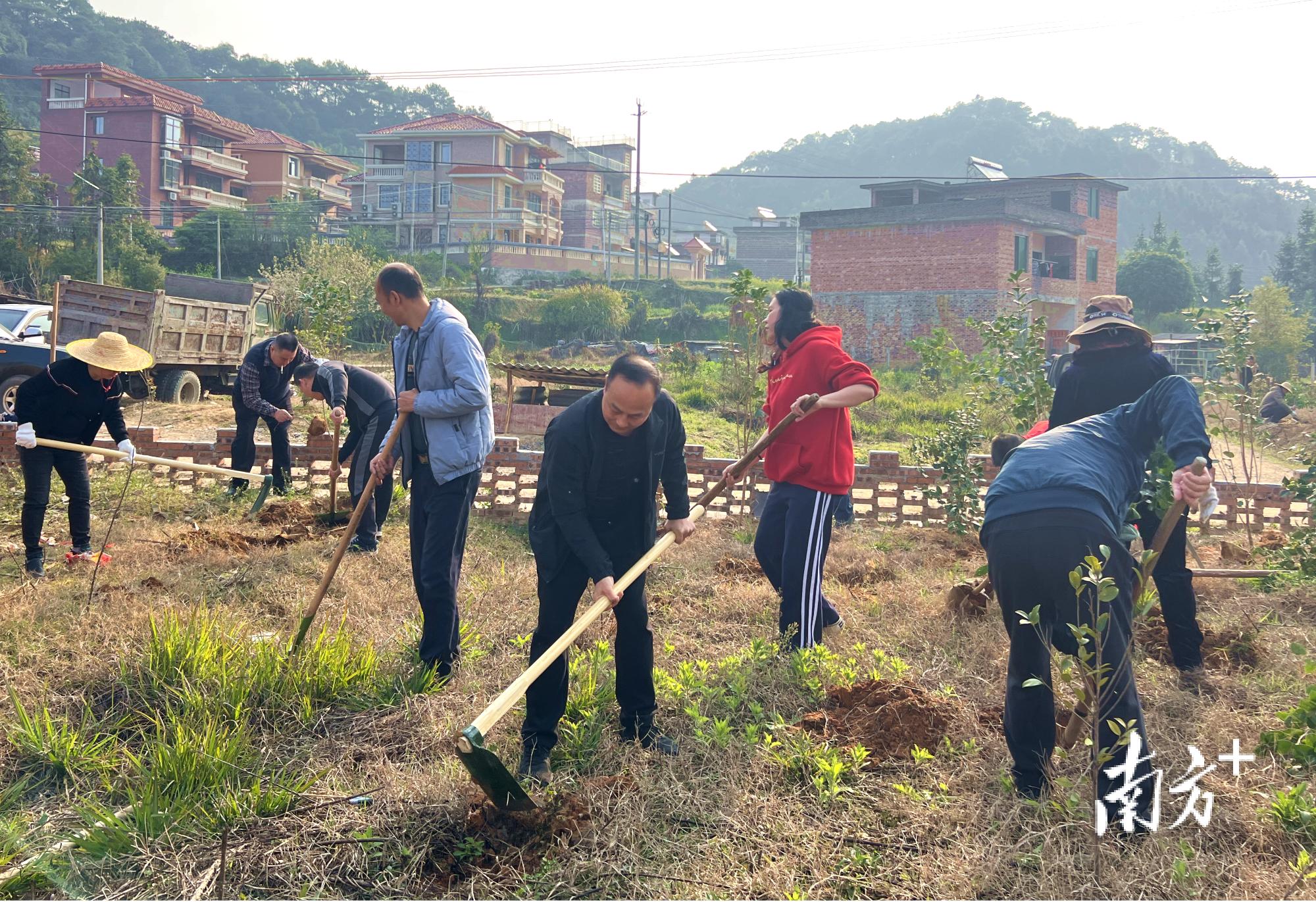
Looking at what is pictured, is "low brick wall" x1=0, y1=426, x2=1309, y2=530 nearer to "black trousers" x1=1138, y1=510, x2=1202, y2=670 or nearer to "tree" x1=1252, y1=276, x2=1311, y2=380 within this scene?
"black trousers" x1=1138, y1=510, x2=1202, y2=670

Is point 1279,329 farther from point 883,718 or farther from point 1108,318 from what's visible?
point 883,718

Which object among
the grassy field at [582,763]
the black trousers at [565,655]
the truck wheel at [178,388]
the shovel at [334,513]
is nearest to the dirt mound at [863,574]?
the grassy field at [582,763]

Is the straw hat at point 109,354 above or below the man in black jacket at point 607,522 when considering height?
above

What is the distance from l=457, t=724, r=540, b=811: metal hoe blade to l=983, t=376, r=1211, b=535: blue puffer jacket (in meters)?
1.65

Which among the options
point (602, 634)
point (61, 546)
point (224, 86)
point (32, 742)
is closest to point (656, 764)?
point (602, 634)

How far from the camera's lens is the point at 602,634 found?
15.4 feet

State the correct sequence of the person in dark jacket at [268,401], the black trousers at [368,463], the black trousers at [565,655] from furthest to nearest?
the person in dark jacket at [268,401] → the black trousers at [368,463] → the black trousers at [565,655]

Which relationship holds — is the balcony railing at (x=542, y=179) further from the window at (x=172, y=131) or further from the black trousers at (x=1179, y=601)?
the black trousers at (x=1179, y=601)

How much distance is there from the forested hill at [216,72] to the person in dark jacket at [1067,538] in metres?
62.0

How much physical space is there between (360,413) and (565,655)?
3.85 m

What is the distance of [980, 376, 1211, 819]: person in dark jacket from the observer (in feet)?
9.32

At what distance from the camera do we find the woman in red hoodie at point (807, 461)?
4293 mm

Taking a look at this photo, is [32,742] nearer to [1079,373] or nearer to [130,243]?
[1079,373]

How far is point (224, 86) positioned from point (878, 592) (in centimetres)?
7541
